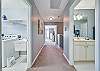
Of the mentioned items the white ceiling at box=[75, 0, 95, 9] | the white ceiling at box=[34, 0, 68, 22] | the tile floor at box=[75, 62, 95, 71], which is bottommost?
the tile floor at box=[75, 62, 95, 71]

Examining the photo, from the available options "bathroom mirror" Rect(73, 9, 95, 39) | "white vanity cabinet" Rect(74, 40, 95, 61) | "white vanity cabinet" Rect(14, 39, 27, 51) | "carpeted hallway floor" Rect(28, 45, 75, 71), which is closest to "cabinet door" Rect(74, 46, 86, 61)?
"white vanity cabinet" Rect(74, 40, 95, 61)

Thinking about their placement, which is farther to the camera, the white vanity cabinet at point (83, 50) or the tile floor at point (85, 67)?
the white vanity cabinet at point (83, 50)

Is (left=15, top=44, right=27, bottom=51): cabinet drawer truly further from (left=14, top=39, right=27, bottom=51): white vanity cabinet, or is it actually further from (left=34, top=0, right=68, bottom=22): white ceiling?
(left=34, top=0, right=68, bottom=22): white ceiling

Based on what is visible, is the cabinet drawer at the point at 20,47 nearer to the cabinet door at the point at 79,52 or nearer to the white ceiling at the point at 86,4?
the cabinet door at the point at 79,52

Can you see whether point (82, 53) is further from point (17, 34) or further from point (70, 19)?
point (17, 34)

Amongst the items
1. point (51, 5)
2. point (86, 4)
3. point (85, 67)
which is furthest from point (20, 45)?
point (86, 4)

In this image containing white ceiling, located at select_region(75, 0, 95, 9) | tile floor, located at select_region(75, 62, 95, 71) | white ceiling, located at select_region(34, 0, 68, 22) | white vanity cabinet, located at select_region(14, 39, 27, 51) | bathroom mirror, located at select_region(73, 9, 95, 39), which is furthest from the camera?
bathroom mirror, located at select_region(73, 9, 95, 39)

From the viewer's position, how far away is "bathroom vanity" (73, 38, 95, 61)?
5.71 m

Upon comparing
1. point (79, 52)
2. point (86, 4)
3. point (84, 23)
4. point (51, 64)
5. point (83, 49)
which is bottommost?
point (51, 64)

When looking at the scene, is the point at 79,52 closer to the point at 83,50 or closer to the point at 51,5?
the point at 83,50

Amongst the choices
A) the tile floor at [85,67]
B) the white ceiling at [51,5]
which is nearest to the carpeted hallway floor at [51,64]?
the tile floor at [85,67]

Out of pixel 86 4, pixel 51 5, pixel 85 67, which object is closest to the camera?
pixel 85 67

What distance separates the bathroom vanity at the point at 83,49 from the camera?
5.71m

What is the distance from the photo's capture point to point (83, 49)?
573 centimetres
